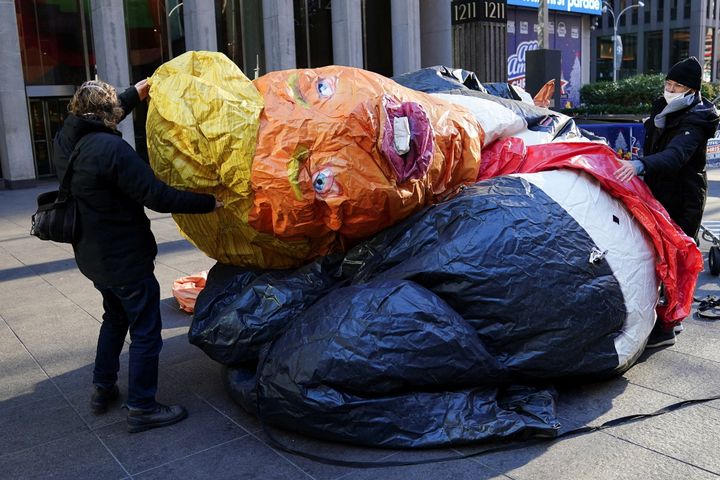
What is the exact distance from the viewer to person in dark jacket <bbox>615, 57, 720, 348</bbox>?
13.9ft

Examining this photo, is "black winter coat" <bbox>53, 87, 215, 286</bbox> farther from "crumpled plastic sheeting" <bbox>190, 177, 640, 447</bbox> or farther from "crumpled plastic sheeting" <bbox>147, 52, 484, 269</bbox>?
"crumpled plastic sheeting" <bbox>190, 177, 640, 447</bbox>

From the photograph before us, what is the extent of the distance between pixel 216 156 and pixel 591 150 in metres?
2.16

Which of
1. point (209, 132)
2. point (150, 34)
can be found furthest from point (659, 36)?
point (209, 132)

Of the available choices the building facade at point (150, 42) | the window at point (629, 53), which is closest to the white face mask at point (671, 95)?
the building facade at point (150, 42)

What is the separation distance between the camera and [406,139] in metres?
3.42

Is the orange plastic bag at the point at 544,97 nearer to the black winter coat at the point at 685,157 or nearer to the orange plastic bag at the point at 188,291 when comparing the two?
the black winter coat at the point at 685,157

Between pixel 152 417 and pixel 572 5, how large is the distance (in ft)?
111

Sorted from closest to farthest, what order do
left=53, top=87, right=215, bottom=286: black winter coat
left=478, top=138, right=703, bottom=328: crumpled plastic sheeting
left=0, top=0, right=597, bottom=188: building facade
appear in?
left=53, top=87, right=215, bottom=286: black winter coat
left=478, top=138, right=703, bottom=328: crumpled plastic sheeting
left=0, top=0, right=597, bottom=188: building facade

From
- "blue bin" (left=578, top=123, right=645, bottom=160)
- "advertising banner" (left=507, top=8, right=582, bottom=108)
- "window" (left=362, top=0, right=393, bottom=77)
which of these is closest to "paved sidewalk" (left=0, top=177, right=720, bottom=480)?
"blue bin" (left=578, top=123, right=645, bottom=160)

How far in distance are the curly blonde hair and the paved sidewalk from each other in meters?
1.54

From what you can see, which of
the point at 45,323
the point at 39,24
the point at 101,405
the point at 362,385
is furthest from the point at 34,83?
the point at 362,385

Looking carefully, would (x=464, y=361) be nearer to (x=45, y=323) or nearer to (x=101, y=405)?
(x=101, y=405)

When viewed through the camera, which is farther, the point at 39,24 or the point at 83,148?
the point at 39,24

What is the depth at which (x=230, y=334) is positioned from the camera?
11.8ft
